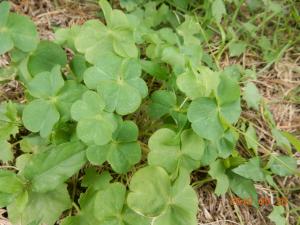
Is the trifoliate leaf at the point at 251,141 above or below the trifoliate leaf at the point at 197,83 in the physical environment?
below

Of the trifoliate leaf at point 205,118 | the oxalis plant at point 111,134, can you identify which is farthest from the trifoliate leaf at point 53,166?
the trifoliate leaf at point 205,118

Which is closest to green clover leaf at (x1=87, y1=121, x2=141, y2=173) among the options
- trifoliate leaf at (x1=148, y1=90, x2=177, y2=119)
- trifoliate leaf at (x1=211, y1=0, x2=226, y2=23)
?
trifoliate leaf at (x1=148, y1=90, x2=177, y2=119)

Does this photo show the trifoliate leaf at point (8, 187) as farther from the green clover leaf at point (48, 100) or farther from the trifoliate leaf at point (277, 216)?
the trifoliate leaf at point (277, 216)

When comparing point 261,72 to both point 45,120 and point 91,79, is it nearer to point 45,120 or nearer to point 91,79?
point 91,79

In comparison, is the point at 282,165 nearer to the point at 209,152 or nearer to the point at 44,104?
the point at 209,152

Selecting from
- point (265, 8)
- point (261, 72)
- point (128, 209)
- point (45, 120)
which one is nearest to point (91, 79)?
point (45, 120)
